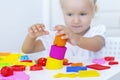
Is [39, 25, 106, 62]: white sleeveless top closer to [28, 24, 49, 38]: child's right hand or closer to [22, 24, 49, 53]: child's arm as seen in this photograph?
[22, 24, 49, 53]: child's arm

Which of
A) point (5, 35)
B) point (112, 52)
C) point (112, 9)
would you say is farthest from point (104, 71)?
point (5, 35)

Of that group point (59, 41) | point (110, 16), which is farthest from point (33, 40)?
point (110, 16)

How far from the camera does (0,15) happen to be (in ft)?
5.05

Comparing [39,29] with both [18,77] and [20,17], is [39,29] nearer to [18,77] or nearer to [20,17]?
[18,77]

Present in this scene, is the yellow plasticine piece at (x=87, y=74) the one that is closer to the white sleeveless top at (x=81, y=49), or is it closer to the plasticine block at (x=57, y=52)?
the plasticine block at (x=57, y=52)

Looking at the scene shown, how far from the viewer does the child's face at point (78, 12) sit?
88cm

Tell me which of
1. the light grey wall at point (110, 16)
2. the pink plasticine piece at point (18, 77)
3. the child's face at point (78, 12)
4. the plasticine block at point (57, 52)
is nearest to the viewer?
the pink plasticine piece at point (18, 77)

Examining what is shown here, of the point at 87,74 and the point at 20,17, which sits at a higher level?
the point at 20,17

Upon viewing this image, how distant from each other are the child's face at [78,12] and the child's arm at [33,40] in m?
0.13

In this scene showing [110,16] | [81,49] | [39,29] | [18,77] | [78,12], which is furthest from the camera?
[110,16]

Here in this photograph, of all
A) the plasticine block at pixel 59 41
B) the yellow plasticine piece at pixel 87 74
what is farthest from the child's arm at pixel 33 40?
the yellow plasticine piece at pixel 87 74

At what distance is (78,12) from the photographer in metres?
0.88

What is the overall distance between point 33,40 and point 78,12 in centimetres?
18

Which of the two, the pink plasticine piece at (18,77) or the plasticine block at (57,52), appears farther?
the plasticine block at (57,52)
